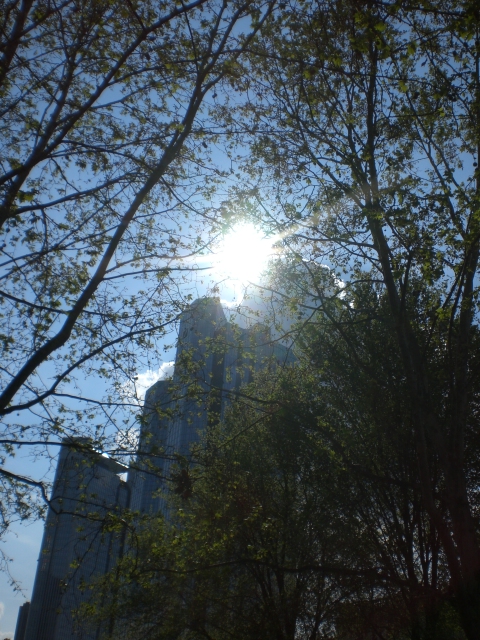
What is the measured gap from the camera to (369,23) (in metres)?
8.68

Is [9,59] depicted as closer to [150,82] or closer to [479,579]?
[150,82]

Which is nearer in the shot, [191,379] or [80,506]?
[80,506]

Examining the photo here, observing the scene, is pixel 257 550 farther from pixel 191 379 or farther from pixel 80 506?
pixel 80 506

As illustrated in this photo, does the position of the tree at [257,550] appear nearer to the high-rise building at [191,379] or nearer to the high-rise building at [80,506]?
the high-rise building at [191,379]

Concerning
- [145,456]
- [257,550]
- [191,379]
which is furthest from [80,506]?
[257,550]

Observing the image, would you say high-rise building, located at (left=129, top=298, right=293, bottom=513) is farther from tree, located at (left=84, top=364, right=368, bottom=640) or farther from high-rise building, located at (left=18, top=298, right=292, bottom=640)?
tree, located at (left=84, top=364, right=368, bottom=640)

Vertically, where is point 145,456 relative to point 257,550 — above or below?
above

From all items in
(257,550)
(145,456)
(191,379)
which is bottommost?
(257,550)

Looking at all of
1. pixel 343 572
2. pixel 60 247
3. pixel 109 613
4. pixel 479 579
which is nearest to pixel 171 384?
pixel 60 247

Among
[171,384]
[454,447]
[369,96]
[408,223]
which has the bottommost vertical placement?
[454,447]

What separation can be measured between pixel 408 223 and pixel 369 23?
351 cm

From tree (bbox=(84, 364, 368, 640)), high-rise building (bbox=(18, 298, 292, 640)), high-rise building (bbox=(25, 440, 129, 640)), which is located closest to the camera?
high-rise building (bbox=(25, 440, 129, 640))

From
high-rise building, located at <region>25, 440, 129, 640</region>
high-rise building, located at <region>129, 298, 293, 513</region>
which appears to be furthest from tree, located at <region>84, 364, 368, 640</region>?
high-rise building, located at <region>25, 440, 129, 640</region>

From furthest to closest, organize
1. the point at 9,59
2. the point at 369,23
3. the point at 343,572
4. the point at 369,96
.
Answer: the point at 369,96 → the point at 343,572 → the point at 369,23 → the point at 9,59
